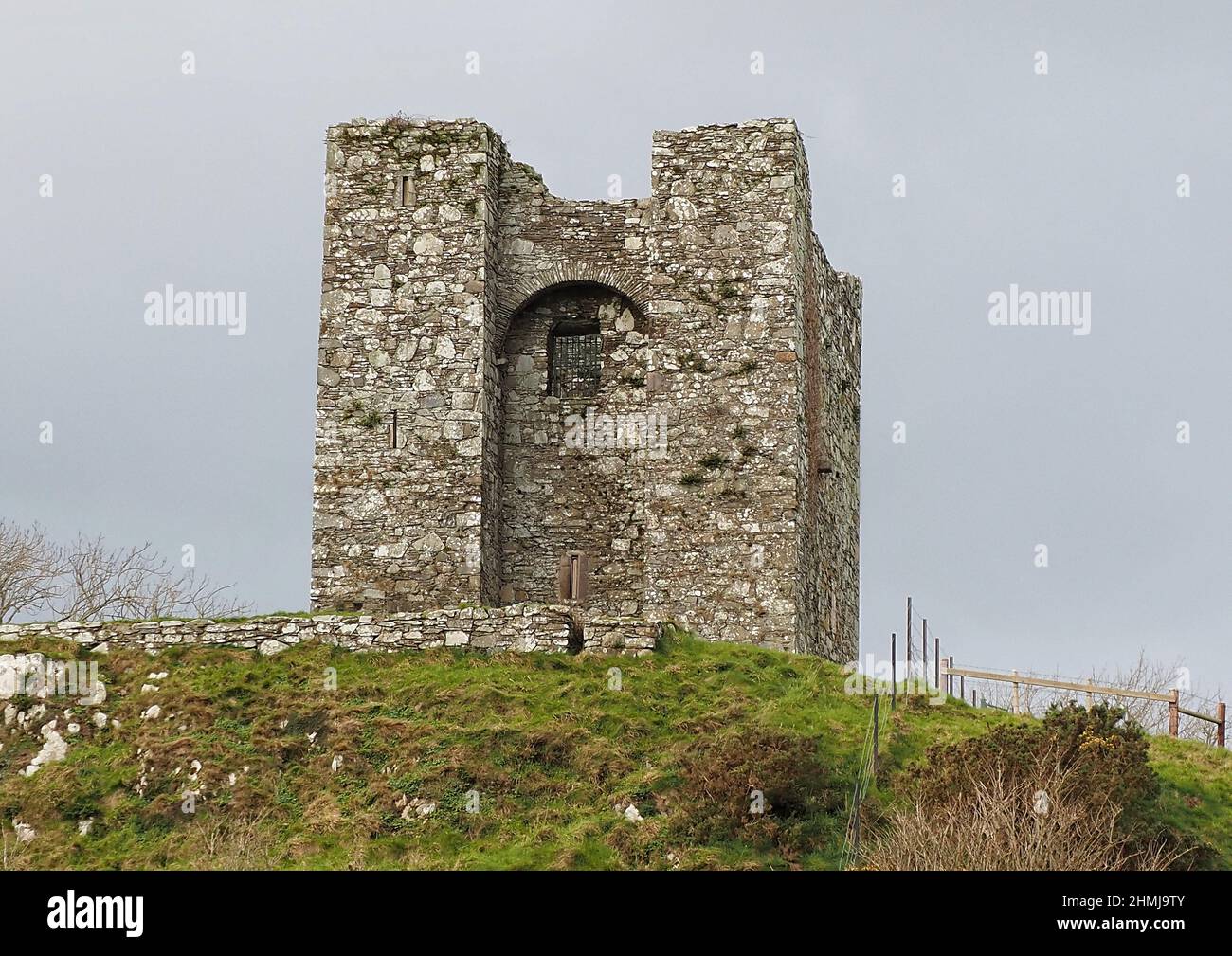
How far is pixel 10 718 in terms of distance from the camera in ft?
106

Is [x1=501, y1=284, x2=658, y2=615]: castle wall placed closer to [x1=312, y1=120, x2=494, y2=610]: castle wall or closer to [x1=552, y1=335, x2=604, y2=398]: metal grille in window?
[x1=552, y1=335, x2=604, y2=398]: metal grille in window

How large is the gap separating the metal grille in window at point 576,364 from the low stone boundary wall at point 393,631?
5725 mm

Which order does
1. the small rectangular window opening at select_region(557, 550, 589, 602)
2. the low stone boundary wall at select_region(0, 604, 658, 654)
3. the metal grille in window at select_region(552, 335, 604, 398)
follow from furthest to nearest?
the metal grille in window at select_region(552, 335, 604, 398) < the small rectangular window opening at select_region(557, 550, 589, 602) < the low stone boundary wall at select_region(0, 604, 658, 654)

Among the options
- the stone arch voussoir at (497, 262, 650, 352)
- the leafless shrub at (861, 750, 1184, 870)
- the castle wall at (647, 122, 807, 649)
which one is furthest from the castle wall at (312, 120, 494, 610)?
the leafless shrub at (861, 750, 1184, 870)

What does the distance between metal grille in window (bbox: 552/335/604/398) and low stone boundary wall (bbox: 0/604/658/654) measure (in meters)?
5.72

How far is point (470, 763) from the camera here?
29719 millimetres

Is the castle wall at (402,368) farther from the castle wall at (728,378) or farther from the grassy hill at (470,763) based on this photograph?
the castle wall at (728,378)

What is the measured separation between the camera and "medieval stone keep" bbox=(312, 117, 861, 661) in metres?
36.1

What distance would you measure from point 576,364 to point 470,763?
10.7m

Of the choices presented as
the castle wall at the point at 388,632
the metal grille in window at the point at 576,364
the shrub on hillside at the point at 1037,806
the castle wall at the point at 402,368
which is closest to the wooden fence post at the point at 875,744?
the shrub on hillside at the point at 1037,806

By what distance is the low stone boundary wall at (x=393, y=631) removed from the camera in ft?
109

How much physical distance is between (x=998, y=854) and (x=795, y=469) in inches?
439
